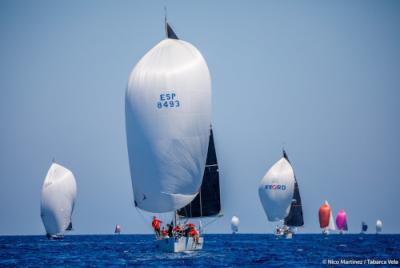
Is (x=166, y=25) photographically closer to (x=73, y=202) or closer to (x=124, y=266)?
(x=124, y=266)

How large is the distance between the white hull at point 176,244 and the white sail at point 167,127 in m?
1.89

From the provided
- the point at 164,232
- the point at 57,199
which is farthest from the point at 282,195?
the point at 164,232

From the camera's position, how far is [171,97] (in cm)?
4734

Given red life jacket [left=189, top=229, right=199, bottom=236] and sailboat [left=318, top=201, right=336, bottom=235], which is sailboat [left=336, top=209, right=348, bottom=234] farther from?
red life jacket [left=189, top=229, right=199, bottom=236]

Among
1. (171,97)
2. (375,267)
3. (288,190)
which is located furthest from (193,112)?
(288,190)

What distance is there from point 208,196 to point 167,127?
6910 mm

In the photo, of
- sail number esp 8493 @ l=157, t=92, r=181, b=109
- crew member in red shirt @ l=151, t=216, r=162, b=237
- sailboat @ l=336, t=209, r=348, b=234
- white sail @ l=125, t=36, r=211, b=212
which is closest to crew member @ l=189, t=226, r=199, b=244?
white sail @ l=125, t=36, r=211, b=212

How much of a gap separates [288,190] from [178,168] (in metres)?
42.2

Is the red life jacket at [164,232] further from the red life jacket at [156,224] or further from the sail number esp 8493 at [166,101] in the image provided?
the sail number esp 8493 at [166,101]

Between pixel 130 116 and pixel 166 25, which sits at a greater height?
pixel 166 25

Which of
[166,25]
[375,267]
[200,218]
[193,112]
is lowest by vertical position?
[375,267]

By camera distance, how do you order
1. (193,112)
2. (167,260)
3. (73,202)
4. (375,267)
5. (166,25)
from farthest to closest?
(73,202)
(166,25)
(193,112)
(167,260)
(375,267)

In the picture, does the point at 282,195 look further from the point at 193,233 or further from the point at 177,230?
the point at 177,230

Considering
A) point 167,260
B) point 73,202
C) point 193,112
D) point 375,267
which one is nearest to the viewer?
point 375,267
